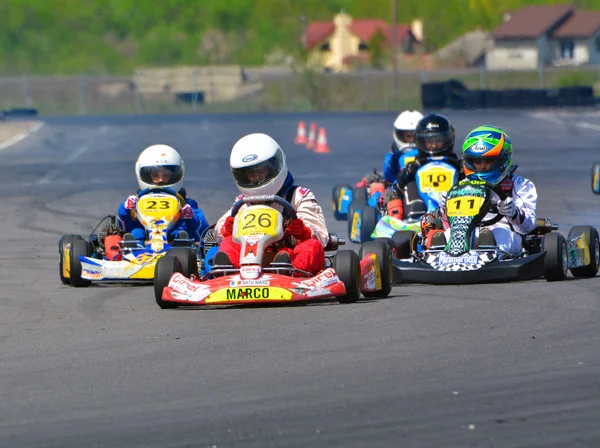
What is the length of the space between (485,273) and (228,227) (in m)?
1.81

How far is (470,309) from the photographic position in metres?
8.96

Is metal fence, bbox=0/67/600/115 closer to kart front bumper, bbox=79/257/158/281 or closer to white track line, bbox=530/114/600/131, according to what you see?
white track line, bbox=530/114/600/131

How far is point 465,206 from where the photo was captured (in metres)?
10.6

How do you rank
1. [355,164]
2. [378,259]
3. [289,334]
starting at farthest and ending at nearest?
[355,164], [378,259], [289,334]

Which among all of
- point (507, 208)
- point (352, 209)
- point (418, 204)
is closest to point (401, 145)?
point (352, 209)

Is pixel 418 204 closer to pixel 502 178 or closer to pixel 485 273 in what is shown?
pixel 502 178

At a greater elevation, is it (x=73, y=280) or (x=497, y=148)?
(x=497, y=148)

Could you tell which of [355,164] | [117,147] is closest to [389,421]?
[355,164]

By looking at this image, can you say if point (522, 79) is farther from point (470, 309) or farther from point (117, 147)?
point (470, 309)

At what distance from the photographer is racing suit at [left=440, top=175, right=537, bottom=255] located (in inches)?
421

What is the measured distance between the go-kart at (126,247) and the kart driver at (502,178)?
7.26 ft

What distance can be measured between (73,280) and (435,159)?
4.12 m

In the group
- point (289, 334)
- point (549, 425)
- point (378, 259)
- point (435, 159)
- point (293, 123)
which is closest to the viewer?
point (549, 425)

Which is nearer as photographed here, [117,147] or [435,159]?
[435,159]
